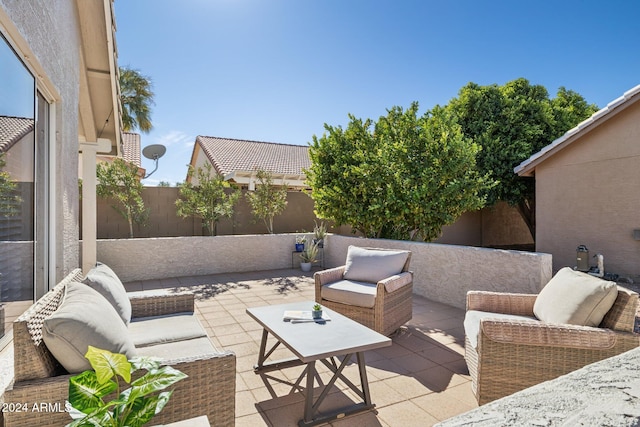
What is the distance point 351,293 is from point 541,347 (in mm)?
2267

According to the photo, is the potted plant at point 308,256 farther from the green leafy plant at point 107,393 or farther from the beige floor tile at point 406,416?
the green leafy plant at point 107,393

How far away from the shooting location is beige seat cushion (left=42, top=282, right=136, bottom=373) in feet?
6.44

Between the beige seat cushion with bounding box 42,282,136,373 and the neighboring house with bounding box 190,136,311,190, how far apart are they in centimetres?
1118

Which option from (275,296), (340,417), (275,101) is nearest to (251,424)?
(340,417)

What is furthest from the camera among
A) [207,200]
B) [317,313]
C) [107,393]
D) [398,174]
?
[207,200]

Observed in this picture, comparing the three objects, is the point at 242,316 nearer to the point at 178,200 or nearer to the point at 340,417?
the point at 340,417

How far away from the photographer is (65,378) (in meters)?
1.94

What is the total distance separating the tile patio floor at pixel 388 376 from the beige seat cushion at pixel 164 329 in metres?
0.69

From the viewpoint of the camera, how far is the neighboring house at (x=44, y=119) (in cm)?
234

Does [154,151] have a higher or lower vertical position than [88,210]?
higher

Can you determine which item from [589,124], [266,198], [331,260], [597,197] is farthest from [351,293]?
[589,124]

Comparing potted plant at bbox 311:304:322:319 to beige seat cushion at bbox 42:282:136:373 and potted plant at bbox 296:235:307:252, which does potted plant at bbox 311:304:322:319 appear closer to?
beige seat cushion at bbox 42:282:136:373

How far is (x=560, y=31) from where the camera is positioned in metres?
9.27

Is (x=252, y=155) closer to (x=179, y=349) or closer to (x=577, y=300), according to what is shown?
(x=179, y=349)
